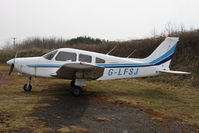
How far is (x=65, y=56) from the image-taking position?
762 centimetres

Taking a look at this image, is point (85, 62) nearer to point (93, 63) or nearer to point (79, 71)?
point (93, 63)

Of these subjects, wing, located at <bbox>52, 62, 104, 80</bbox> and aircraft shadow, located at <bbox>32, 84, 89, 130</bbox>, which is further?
wing, located at <bbox>52, 62, 104, 80</bbox>

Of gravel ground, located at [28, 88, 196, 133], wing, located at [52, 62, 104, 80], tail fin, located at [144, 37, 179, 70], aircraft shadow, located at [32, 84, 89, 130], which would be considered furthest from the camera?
tail fin, located at [144, 37, 179, 70]

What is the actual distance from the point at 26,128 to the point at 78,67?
304cm

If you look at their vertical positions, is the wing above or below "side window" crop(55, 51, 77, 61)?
below

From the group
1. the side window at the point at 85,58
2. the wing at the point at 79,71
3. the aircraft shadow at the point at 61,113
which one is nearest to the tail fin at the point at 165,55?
the side window at the point at 85,58

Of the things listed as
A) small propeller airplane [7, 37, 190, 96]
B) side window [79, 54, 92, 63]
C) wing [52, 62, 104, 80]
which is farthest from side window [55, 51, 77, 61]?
wing [52, 62, 104, 80]

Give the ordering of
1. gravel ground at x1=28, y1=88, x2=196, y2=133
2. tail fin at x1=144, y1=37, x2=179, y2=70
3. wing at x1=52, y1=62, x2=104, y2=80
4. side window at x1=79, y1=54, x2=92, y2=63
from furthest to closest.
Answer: tail fin at x1=144, y1=37, x2=179, y2=70, side window at x1=79, y1=54, x2=92, y2=63, wing at x1=52, y1=62, x2=104, y2=80, gravel ground at x1=28, y1=88, x2=196, y2=133

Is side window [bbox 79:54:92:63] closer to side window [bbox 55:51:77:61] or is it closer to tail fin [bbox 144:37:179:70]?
side window [bbox 55:51:77:61]

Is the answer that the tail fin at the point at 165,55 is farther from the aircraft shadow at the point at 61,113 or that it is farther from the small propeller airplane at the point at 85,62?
the aircraft shadow at the point at 61,113

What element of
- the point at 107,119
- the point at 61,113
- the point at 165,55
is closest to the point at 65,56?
the point at 61,113

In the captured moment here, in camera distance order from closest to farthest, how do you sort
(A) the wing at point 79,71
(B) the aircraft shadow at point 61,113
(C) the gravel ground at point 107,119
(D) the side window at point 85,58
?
(C) the gravel ground at point 107,119
(B) the aircraft shadow at point 61,113
(A) the wing at point 79,71
(D) the side window at point 85,58

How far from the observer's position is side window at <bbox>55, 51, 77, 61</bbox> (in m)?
7.55

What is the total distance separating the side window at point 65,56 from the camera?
7.55 metres
